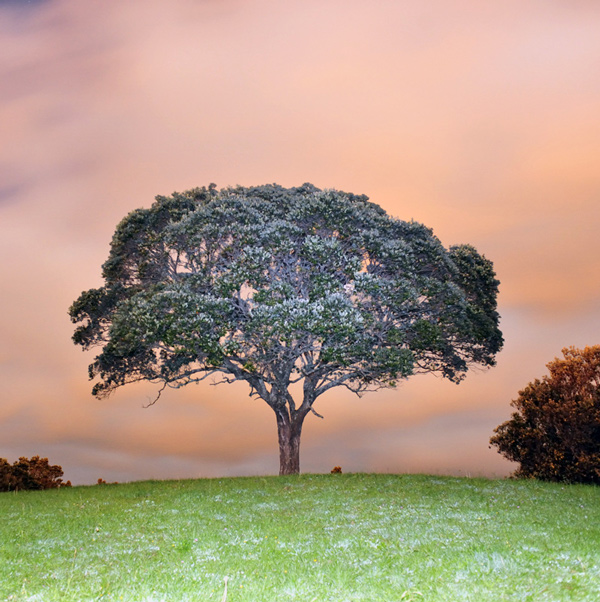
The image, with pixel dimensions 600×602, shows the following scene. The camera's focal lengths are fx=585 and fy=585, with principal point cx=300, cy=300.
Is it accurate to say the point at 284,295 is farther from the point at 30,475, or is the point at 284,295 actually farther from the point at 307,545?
the point at 30,475

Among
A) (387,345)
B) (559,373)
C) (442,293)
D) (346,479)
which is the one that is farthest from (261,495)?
(559,373)

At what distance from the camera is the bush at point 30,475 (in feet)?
106

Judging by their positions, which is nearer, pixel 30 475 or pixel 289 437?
pixel 289 437

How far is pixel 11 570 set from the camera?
41.7 feet

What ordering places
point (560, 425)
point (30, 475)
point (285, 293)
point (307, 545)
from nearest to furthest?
point (307, 545) < point (285, 293) < point (560, 425) < point (30, 475)

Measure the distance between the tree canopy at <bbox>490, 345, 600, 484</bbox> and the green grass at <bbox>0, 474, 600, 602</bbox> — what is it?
474 centimetres

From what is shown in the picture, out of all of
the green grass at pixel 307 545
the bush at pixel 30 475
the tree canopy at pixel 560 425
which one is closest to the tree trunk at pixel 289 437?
the green grass at pixel 307 545

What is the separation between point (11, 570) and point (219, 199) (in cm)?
1805

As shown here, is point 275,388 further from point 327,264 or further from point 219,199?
point 219,199

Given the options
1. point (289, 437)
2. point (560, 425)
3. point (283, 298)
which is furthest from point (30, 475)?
point (560, 425)

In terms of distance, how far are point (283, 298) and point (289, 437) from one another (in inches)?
338

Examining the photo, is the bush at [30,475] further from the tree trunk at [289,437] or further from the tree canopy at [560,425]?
the tree canopy at [560,425]

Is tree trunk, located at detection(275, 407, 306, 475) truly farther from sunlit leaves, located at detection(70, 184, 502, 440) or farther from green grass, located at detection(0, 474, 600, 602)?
green grass, located at detection(0, 474, 600, 602)

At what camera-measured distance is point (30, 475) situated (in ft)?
108
